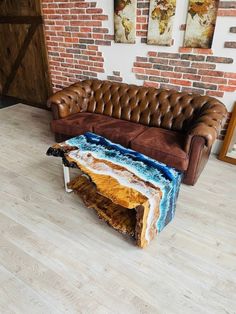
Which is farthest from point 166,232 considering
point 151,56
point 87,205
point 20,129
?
point 20,129

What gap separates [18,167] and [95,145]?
1.07 metres

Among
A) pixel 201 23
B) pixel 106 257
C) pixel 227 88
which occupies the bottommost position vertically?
pixel 106 257

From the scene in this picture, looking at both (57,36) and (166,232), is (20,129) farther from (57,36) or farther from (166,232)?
(166,232)

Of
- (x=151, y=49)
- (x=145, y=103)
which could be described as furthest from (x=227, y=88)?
(x=151, y=49)

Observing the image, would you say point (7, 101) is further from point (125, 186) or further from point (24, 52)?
point (125, 186)

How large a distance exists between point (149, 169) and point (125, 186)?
292 mm

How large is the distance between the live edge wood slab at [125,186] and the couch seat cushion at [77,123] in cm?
61

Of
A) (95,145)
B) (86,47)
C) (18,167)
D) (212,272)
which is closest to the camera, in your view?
(212,272)

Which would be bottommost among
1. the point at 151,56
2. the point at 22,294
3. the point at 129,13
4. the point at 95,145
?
the point at 22,294

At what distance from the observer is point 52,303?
144cm

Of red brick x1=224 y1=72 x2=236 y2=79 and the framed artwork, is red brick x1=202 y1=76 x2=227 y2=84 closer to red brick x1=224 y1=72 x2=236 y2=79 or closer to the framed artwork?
red brick x1=224 y1=72 x2=236 y2=79

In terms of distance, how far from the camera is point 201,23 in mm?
2516

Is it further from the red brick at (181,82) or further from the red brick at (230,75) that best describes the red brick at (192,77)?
the red brick at (230,75)

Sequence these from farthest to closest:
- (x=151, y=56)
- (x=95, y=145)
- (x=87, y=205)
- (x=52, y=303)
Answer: (x=151, y=56) → (x=95, y=145) → (x=87, y=205) → (x=52, y=303)
